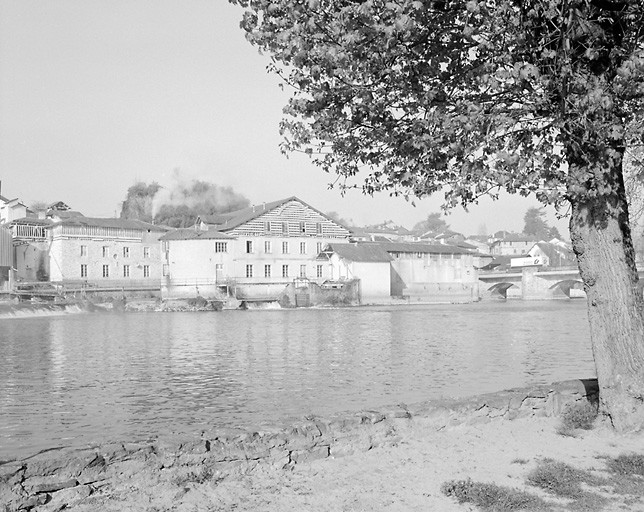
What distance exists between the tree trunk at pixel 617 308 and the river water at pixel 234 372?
15.0 ft

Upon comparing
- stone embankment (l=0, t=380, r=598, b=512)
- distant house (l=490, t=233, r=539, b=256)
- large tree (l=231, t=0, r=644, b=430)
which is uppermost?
distant house (l=490, t=233, r=539, b=256)

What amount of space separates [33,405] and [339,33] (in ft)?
37.6

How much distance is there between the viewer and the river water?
493 inches

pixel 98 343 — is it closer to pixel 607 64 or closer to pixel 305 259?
pixel 607 64

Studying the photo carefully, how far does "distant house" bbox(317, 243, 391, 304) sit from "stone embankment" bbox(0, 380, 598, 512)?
5980 centimetres

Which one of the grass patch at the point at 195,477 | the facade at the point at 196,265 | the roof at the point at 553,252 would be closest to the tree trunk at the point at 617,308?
the grass patch at the point at 195,477

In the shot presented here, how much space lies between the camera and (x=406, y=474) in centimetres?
655

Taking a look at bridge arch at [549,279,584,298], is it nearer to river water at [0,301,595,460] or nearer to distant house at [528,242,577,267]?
distant house at [528,242,577,267]

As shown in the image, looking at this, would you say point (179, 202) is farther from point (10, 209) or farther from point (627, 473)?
point (627, 473)

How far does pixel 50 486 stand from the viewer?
18.4 ft

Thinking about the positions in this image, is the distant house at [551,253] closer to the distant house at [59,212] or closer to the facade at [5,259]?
the distant house at [59,212]

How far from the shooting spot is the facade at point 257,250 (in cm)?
6525

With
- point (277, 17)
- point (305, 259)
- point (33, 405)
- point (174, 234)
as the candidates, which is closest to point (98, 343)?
point (33, 405)

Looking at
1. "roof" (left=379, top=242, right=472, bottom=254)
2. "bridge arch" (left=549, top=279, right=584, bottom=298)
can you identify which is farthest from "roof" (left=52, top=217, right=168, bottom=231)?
"bridge arch" (left=549, top=279, right=584, bottom=298)
